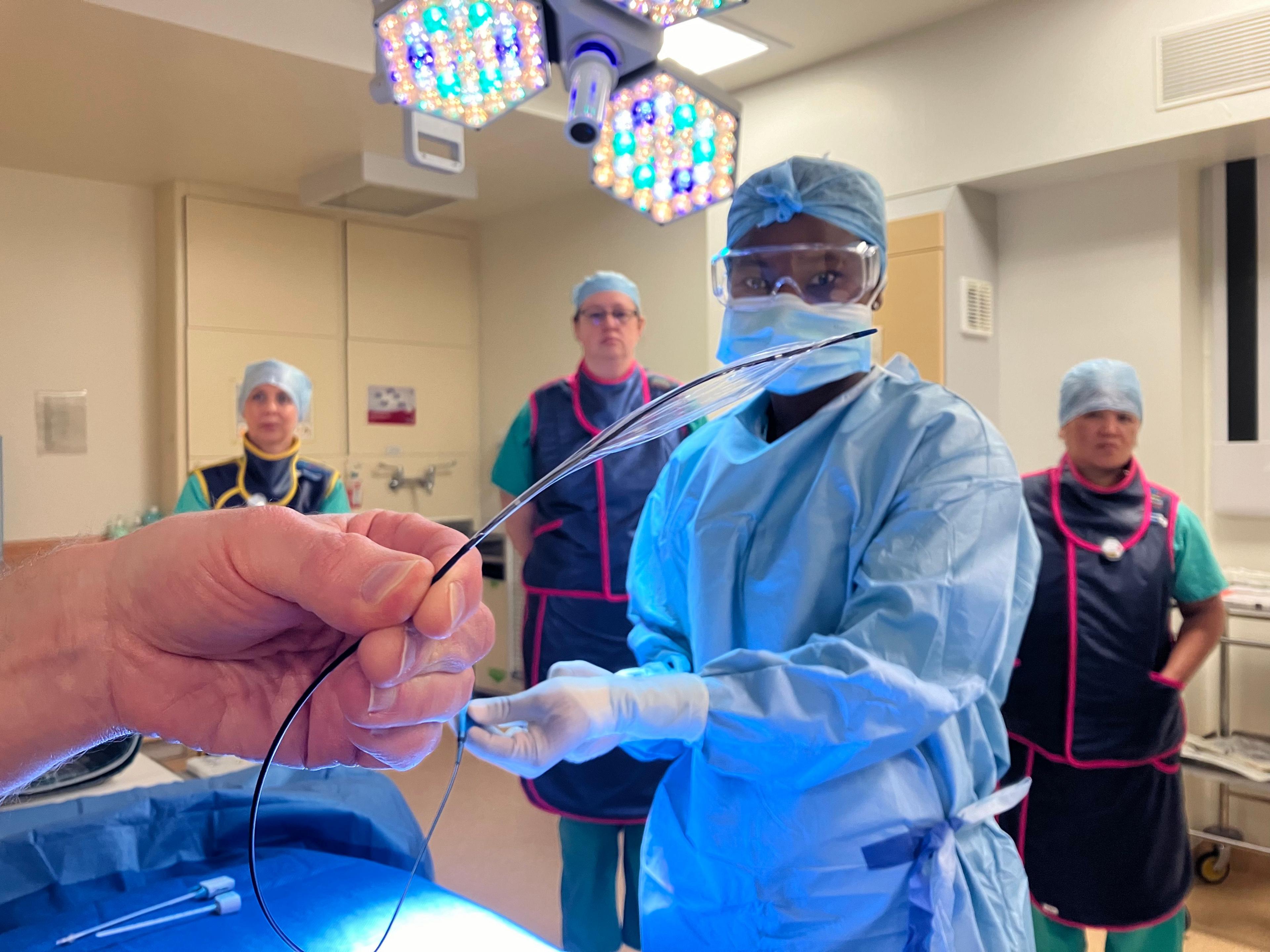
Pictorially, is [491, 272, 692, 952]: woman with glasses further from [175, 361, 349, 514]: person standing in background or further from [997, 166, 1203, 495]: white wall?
[997, 166, 1203, 495]: white wall

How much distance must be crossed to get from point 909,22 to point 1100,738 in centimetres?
239

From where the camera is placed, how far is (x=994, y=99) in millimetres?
3004

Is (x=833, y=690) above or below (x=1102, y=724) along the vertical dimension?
above

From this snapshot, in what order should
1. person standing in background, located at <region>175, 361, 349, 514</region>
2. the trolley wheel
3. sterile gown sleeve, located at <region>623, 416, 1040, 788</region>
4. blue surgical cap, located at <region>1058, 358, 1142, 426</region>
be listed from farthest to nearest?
the trolley wheel < person standing in background, located at <region>175, 361, 349, 514</region> < blue surgical cap, located at <region>1058, 358, 1142, 426</region> < sterile gown sleeve, located at <region>623, 416, 1040, 788</region>

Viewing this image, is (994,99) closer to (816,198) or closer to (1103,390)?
(1103,390)

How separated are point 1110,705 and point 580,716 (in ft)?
4.95

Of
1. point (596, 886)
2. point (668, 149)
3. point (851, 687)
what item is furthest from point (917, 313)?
point (851, 687)

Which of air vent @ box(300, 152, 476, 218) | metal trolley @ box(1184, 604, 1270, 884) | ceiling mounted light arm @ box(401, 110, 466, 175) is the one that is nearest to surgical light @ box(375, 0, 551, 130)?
ceiling mounted light arm @ box(401, 110, 466, 175)

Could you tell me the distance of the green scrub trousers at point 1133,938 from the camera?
1.97m

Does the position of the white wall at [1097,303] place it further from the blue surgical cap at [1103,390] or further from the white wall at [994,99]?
the blue surgical cap at [1103,390]

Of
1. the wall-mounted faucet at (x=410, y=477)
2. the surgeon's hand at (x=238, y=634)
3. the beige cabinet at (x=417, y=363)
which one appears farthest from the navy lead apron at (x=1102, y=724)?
the wall-mounted faucet at (x=410, y=477)

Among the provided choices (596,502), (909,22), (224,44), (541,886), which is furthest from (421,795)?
(909,22)

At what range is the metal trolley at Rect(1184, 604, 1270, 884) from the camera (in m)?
2.55

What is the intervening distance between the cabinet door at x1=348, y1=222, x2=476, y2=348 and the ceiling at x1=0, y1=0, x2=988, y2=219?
0.64 m
